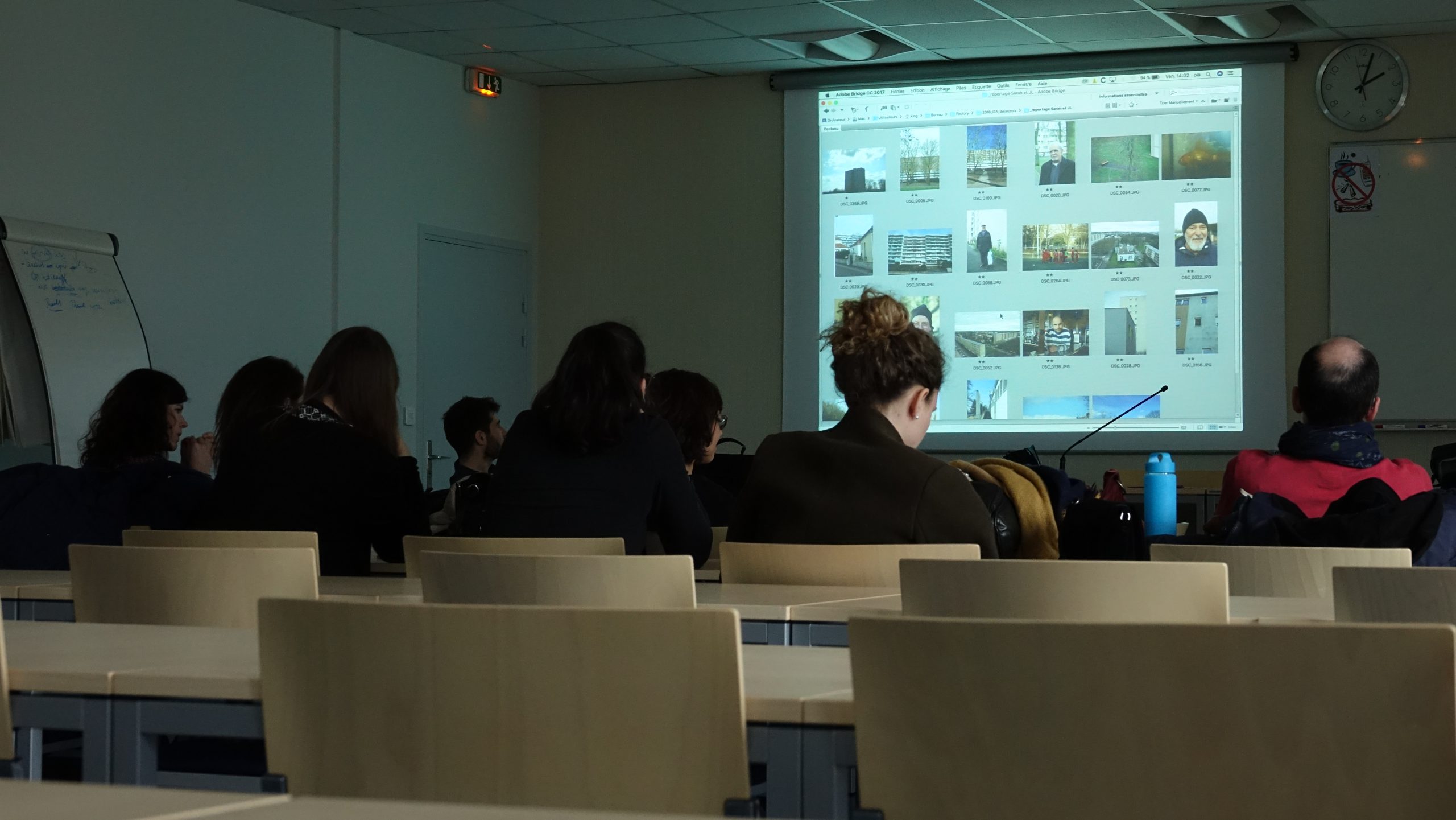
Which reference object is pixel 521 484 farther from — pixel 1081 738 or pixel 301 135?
pixel 301 135

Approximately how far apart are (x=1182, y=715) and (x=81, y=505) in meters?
3.21

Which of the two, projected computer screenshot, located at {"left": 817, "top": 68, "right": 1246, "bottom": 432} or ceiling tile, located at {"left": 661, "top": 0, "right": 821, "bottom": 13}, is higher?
ceiling tile, located at {"left": 661, "top": 0, "right": 821, "bottom": 13}

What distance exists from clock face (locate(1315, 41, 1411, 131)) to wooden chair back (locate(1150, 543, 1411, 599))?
217 inches

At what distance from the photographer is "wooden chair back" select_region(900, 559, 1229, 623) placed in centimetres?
160

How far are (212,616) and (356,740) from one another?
4.06 feet

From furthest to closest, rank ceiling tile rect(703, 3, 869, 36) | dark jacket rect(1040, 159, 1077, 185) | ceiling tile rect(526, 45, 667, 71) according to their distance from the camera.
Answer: ceiling tile rect(526, 45, 667, 71), dark jacket rect(1040, 159, 1077, 185), ceiling tile rect(703, 3, 869, 36)

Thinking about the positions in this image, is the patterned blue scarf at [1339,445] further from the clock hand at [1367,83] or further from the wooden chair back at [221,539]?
the clock hand at [1367,83]

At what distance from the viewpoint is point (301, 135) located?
7.29m

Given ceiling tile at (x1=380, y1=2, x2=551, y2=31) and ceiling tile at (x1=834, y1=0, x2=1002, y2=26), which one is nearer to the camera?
ceiling tile at (x1=834, y1=0, x2=1002, y2=26)

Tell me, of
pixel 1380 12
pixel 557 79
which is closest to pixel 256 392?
pixel 557 79

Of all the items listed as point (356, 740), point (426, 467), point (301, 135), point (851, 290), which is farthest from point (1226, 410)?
point (356, 740)

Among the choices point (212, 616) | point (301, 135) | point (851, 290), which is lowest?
point (212, 616)

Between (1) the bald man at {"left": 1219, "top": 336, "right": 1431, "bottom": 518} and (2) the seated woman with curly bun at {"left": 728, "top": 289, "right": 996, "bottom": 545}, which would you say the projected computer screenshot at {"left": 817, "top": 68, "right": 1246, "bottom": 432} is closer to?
(1) the bald man at {"left": 1219, "top": 336, "right": 1431, "bottom": 518}

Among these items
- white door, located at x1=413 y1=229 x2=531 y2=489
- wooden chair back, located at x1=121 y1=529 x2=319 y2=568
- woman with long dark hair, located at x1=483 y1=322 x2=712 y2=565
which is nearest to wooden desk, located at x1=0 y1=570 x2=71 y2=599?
wooden chair back, located at x1=121 y1=529 x2=319 y2=568
